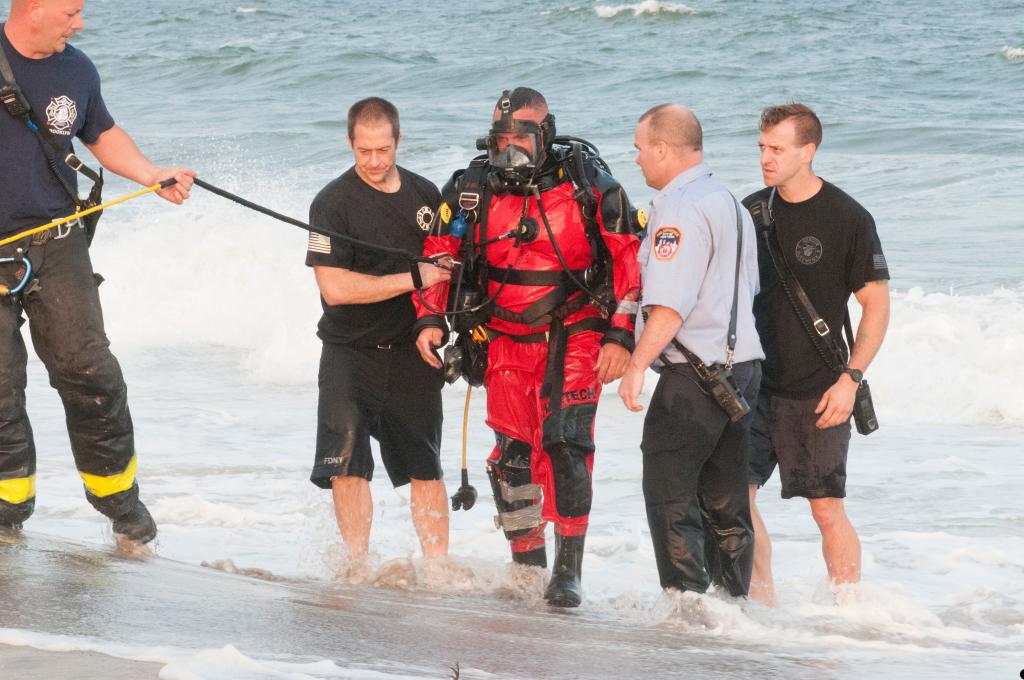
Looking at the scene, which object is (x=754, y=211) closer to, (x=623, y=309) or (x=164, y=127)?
(x=623, y=309)

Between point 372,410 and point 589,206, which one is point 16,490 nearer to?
point 372,410

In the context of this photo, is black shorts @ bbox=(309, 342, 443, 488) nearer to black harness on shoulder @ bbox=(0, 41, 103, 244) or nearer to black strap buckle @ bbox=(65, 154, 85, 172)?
black harness on shoulder @ bbox=(0, 41, 103, 244)

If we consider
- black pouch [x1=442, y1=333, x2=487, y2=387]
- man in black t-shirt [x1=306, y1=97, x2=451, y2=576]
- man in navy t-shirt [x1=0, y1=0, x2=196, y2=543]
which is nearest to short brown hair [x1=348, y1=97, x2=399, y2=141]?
man in black t-shirt [x1=306, y1=97, x2=451, y2=576]

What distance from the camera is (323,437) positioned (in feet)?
17.6

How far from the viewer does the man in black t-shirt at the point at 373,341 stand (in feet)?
16.9

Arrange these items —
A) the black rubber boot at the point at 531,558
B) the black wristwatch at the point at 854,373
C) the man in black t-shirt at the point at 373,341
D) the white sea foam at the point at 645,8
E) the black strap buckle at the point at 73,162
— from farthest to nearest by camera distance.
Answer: the white sea foam at the point at 645,8 < the black rubber boot at the point at 531,558 < the man in black t-shirt at the point at 373,341 < the black wristwatch at the point at 854,373 < the black strap buckle at the point at 73,162

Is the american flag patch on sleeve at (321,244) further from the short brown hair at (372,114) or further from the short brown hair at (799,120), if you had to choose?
the short brown hair at (799,120)

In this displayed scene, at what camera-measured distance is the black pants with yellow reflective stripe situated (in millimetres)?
4754

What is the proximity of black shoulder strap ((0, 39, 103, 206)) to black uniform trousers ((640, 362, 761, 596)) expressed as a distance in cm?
205

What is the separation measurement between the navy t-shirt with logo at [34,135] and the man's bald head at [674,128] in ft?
6.38

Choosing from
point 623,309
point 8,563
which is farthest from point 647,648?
point 8,563

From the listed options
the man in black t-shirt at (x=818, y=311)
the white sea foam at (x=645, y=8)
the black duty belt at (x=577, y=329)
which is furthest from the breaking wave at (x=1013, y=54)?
the black duty belt at (x=577, y=329)

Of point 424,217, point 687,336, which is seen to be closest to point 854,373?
point 687,336

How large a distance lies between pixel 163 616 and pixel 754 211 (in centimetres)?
241
